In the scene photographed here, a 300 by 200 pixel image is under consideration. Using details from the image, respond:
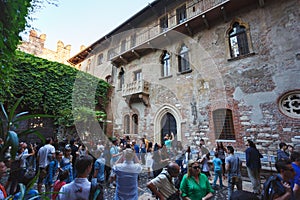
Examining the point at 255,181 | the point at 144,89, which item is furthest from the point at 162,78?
the point at 255,181

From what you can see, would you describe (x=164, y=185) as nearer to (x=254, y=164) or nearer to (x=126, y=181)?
(x=126, y=181)

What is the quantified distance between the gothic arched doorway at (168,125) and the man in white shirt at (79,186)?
788cm

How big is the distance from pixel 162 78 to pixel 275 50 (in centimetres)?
613

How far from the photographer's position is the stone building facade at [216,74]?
6395 mm

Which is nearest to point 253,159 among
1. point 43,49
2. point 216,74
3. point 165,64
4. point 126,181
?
point 126,181

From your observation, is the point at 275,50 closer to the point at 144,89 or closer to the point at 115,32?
the point at 144,89

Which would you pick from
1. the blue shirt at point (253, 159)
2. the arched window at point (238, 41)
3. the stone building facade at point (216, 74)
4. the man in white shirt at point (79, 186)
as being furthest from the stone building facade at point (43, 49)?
the blue shirt at point (253, 159)

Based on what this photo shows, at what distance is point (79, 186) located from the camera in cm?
198

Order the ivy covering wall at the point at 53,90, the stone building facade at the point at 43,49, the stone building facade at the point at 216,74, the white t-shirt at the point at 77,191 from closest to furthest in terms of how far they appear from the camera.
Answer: the white t-shirt at the point at 77,191 < the stone building facade at the point at 216,74 < the ivy covering wall at the point at 53,90 < the stone building facade at the point at 43,49

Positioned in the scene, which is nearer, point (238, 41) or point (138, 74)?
point (238, 41)

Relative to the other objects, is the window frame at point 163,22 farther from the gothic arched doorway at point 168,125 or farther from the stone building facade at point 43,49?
the stone building facade at point 43,49

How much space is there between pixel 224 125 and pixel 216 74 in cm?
274

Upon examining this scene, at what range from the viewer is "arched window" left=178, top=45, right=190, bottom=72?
966 centimetres

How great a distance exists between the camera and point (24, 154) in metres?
4.75
